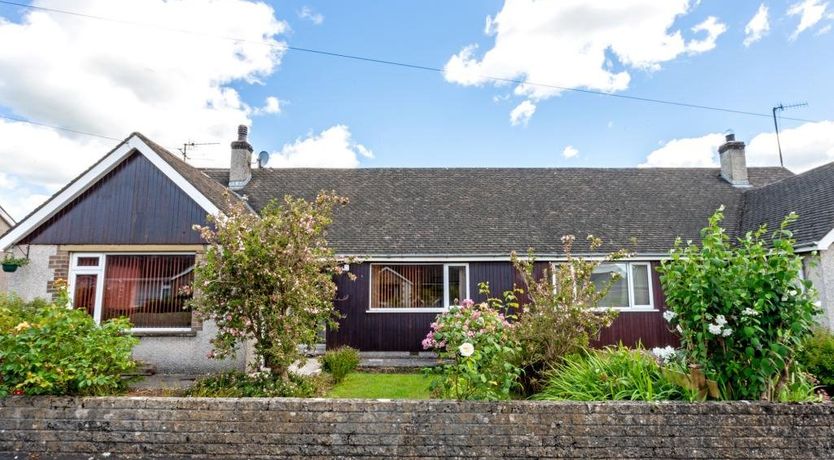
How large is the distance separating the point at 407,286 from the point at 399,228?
205cm

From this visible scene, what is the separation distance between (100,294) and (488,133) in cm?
1323

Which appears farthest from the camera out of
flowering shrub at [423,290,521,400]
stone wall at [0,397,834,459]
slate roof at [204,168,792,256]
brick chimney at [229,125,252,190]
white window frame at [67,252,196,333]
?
brick chimney at [229,125,252,190]

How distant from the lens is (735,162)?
1625 centimetres

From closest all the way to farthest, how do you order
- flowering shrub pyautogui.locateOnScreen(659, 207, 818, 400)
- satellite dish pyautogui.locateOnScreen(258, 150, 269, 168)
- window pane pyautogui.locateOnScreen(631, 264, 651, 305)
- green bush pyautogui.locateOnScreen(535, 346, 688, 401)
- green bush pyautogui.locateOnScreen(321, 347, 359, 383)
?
flowering shrub pyautogui.locateOnScreen(659, 207, 818, 400) → green bush pyautogui.locateOnScreen(535, 346, 688, 401) → green bush pyautogui.locateOnScreen(321, 347, 359, 383) → window pane pyautogui.locateOnScreen(631, 264, 651, 305) → satellite dish pyautogui.locateOnScreen(258, 150, 269, 168)

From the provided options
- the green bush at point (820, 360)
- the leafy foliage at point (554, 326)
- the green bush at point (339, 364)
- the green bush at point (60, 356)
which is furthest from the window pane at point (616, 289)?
the green bush at point (60, 356)

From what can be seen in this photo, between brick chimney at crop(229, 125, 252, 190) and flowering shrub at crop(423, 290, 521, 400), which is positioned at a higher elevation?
A: brick chimney at crop(229, 125, 252, 190)

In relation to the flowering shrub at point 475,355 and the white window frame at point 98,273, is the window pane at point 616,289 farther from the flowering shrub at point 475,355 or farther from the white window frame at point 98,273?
the white window frame at point 98,273

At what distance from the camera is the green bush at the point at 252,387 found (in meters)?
5.64

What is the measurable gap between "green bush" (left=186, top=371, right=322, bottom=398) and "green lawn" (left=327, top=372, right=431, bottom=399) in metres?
0.92

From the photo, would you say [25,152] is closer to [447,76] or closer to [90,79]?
[90,79]

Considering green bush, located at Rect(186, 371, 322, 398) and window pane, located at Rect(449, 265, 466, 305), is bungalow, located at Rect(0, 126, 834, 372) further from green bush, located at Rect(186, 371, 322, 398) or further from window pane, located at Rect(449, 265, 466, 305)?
green bush, located at Rect(186, 371, 322, 398)

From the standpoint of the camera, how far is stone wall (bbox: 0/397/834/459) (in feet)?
13.2

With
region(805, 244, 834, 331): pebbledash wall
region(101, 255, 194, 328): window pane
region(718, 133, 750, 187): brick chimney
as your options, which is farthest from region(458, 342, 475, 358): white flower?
region(718, 133, 750, 187): brick chimney

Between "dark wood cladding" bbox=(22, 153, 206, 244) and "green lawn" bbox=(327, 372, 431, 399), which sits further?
"dark wood cladding" bbox=(22, 153, 206, 244)
